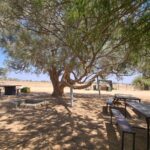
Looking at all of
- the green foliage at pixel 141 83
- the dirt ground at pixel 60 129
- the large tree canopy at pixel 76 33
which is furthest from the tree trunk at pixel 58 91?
the green foliage at pixel 141 83

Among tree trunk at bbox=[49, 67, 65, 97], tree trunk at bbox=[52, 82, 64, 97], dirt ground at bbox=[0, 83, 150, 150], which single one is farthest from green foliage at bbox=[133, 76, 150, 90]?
dirt ground at bbox=[0, 83, 150, 150]

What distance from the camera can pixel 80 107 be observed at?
1406 cm

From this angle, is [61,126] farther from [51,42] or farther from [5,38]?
[5,38]

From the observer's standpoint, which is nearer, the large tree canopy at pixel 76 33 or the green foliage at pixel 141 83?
the large tree canopy at pixel 76 33

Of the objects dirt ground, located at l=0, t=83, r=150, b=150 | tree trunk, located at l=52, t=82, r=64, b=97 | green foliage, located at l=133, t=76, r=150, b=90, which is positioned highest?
green foliage, located at l=133, t=76, r=150, b=90

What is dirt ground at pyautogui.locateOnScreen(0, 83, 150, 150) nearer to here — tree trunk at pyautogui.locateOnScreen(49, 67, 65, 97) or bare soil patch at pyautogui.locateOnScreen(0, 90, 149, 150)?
bare soil patch at pyautogui.locateOnScreen(0, 90, 149, 150)

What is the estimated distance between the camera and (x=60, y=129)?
957 cm

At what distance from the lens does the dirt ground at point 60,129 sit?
8047mm

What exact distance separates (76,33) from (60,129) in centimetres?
324

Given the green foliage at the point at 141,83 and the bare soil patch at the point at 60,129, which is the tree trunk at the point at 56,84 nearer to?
the bare soil patch at the point at 60,129

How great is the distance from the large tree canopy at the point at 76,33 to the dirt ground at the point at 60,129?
1602 millimetres

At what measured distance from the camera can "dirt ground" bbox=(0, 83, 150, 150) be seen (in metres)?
8.05

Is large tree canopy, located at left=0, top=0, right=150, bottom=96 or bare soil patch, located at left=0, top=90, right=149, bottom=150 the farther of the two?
bare soil patch, located at left=0, top=90, right=149, bottom=150

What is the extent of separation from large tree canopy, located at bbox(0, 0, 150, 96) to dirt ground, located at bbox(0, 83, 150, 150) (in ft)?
5.26
